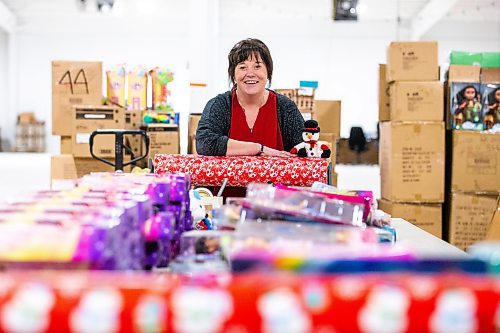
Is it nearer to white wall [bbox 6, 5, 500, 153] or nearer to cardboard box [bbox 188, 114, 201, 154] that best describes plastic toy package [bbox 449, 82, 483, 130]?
cardboard box [bbox 188, 114, 201, 154]

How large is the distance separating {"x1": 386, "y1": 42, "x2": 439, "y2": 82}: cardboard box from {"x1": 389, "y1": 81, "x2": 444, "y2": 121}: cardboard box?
0.17 feet

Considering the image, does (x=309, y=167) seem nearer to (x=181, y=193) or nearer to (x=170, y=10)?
(x=181, y=193)

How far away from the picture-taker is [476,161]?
458cm

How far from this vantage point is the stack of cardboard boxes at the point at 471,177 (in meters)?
4.55

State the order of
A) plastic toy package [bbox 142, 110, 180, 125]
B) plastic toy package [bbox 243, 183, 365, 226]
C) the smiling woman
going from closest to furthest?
plastic toy package [bbox 243, 183, 365, 226] < the smiling woman < plastic toy package [bbox 142, 110, 180, 125]

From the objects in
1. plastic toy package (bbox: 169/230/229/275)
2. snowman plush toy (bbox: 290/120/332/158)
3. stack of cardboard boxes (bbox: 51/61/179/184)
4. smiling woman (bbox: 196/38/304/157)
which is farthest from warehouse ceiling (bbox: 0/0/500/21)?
plastic toy package (bbox: 169/230/229/275)

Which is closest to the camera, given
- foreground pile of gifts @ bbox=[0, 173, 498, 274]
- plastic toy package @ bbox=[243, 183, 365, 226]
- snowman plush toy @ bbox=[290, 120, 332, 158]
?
foreground pile of gifts @ bbox=[0, 173, 498, 274]

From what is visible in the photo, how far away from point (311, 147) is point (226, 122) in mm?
587

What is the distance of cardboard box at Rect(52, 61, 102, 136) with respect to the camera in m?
5.41

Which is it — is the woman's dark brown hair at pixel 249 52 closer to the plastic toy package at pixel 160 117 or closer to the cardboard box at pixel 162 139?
the cardboard box at pixel 162 139

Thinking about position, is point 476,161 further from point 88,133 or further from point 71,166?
point 71,166

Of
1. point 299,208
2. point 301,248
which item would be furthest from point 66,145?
point 301,248

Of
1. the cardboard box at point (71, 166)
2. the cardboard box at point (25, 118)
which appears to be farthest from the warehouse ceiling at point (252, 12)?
the cardboard box at point (71, 166)

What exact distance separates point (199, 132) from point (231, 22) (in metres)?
11.8
